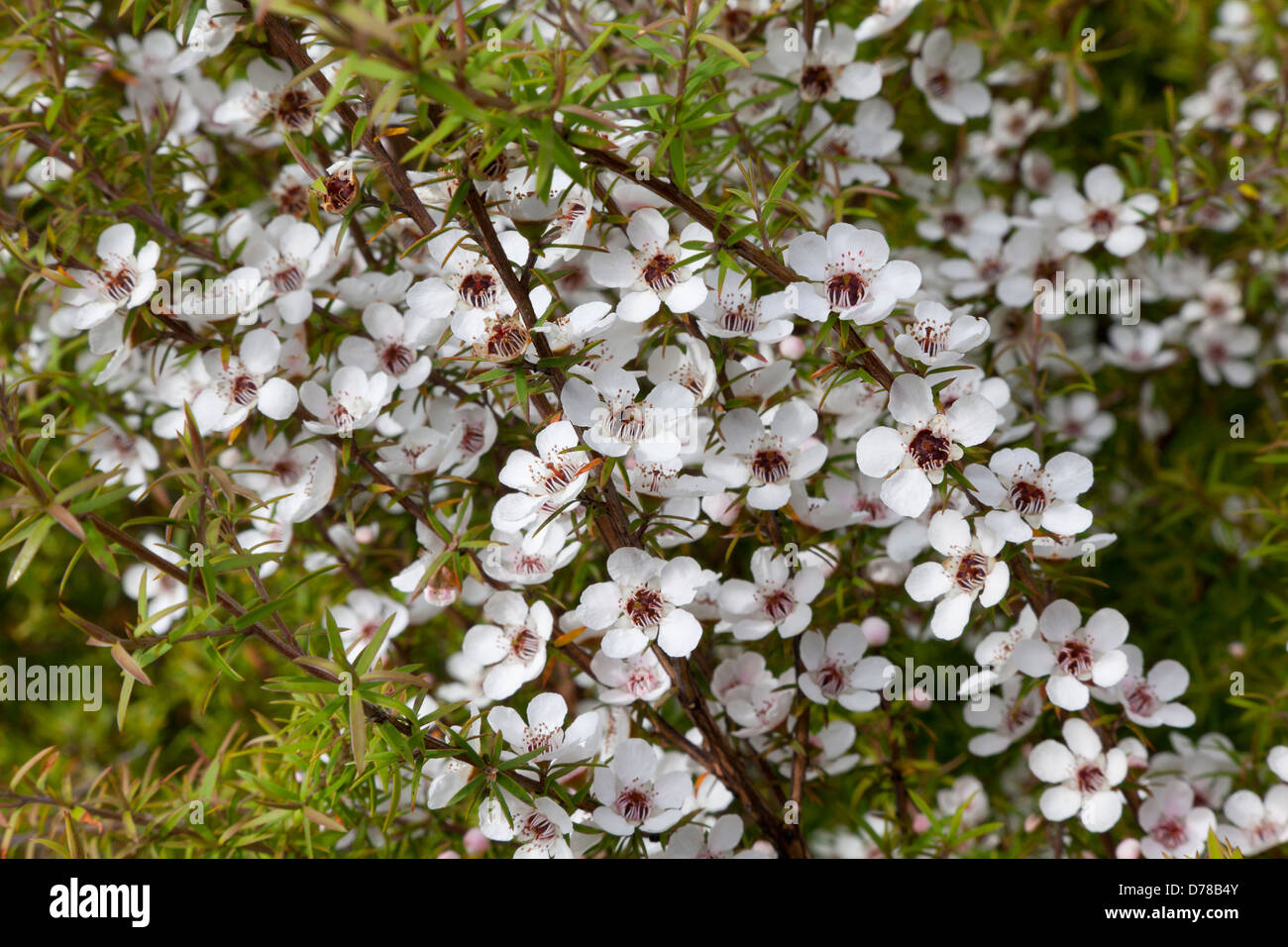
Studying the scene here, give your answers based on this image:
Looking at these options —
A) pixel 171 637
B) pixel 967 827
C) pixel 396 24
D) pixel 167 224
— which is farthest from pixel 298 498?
pixel 967 827

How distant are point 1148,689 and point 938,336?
1.82 feet

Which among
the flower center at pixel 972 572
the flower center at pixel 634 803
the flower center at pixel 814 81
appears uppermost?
the flower center at pixel 814 81

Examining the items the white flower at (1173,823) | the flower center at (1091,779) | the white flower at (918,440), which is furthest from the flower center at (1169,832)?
the white flower at (918,440)

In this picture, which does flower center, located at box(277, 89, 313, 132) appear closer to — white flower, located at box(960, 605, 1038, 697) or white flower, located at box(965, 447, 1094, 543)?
white flower, located at box(965, 447, 1094, 543)

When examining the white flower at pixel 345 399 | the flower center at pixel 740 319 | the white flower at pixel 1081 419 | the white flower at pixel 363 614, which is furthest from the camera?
the white flower at pixel 1081 419

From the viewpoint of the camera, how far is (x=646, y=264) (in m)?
1.02

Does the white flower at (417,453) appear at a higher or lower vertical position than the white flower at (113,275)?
lower

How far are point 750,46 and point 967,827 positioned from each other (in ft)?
3.69

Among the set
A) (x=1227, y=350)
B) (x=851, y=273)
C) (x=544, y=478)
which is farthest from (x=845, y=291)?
(x=1227, y=350)

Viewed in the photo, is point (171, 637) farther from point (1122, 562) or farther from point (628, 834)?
point (1122, 562)

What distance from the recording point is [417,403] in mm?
1242

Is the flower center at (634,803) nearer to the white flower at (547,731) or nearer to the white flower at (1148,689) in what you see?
the white flower at (547,731)

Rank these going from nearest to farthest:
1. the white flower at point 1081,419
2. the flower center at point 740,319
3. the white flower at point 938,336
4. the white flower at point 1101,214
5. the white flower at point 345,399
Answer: the white flower at point 938,336 < the flower center at point 740,319 < the white flower at point 345,399 < the white flower at point 1101,214 < the white flower at point 1081,419

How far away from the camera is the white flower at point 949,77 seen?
1537 millimetres
